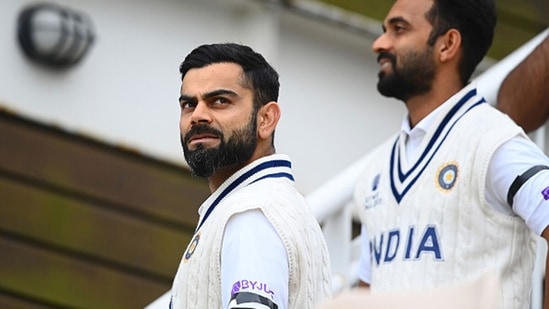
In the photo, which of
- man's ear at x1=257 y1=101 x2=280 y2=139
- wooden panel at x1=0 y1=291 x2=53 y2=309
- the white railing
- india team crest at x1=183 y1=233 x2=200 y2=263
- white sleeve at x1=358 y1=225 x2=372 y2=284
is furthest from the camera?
wooden panel at x1=0 y1=291 x2=53 y2=309

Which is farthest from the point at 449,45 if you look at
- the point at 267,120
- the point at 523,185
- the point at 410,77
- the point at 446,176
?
the point at 267,120

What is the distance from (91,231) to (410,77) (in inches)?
90.0

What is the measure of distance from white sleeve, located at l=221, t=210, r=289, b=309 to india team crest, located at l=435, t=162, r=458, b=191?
769 mm

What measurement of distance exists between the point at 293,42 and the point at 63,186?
1.09 m

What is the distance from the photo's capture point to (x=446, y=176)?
3.55 meters

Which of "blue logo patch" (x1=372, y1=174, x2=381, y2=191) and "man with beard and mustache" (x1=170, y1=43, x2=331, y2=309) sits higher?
"blue logo patch" (x1=372, y1=174, x2=381, y2=191)

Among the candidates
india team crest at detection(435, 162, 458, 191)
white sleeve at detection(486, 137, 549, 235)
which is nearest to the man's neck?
india team crest at detection(435, 162, 458, 191)

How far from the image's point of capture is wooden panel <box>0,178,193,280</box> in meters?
5.61

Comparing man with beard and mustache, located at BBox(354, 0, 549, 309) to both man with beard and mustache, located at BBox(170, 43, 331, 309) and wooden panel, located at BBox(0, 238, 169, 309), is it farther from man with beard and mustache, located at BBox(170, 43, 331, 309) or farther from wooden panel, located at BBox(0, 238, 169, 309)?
wooden panel, located at BBox(0, 238, 169, 309)

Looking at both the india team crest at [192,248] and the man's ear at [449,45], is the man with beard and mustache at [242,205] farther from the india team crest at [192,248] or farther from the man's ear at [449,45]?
the man's ear at [449,45]

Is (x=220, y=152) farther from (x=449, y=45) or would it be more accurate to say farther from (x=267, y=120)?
(x=449, y=45)

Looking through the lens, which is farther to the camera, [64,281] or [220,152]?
[64,281]

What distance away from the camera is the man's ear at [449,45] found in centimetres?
375

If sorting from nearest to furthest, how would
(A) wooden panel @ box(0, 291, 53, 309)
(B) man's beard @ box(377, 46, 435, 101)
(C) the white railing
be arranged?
1. (B) man's beard @ box(377, 46, 435, 101)
2. (C) the white railing
3. (A) wooden panel @ box(0, 291, 53, 309)
